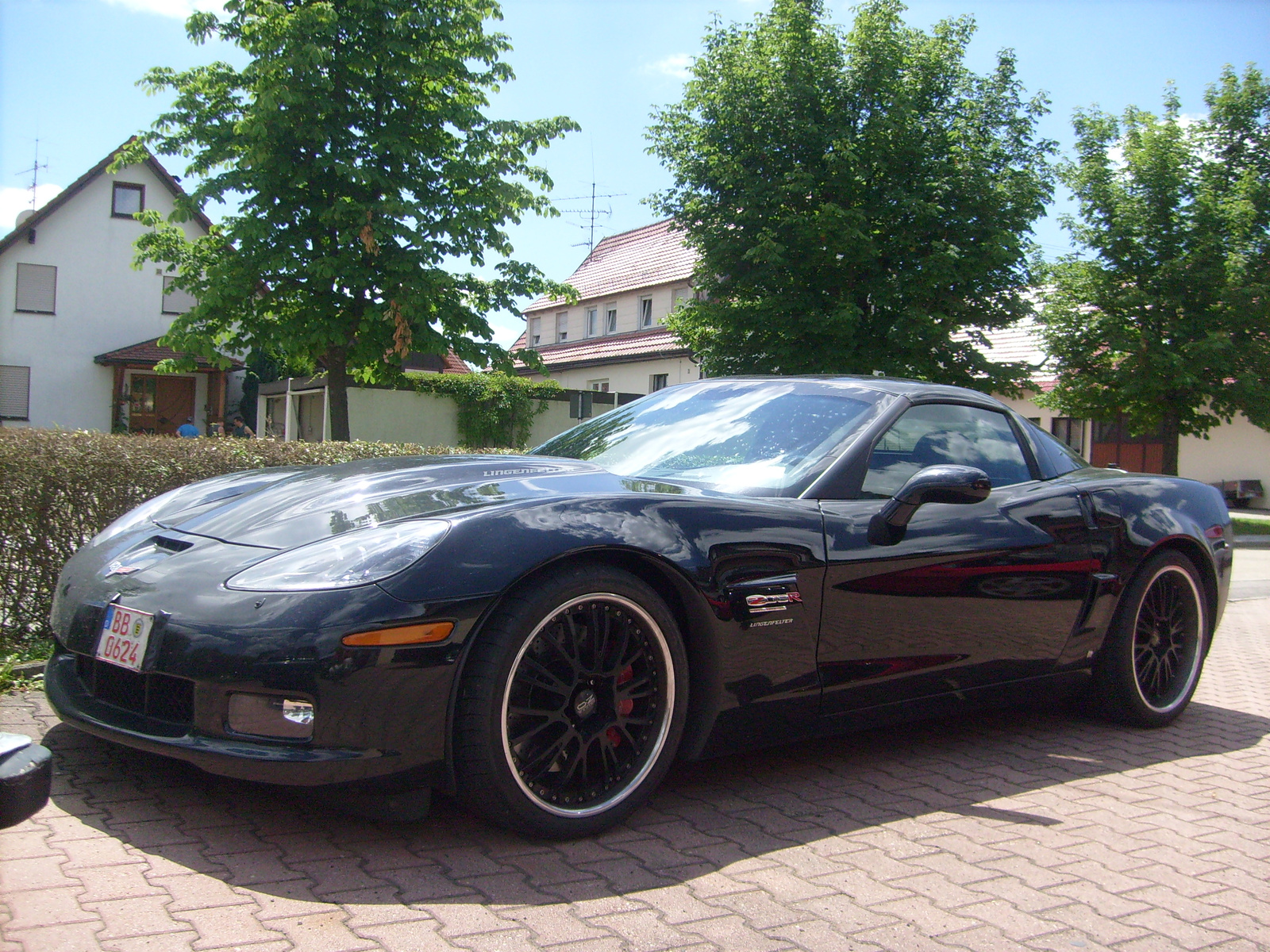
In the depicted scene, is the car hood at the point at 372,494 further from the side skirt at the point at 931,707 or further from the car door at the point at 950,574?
the side skirt at the point at 931,707

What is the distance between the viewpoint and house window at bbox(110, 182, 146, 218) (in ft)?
109

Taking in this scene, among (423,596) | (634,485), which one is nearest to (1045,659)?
(634,485)

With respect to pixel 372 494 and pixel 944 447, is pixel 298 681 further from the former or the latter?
pixel 944 447

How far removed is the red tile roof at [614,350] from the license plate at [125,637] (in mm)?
29360

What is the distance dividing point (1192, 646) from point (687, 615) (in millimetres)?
3004

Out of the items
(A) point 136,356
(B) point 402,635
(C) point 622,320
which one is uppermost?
(C) point 622,320

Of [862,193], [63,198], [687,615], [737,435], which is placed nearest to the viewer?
[687,615]

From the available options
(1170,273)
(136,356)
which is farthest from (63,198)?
(1170,273)

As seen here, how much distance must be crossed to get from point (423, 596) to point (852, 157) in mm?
17826

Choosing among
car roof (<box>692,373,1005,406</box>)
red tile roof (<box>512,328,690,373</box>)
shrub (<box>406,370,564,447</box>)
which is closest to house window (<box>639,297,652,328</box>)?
red tile roof (<box>512,328,690,373</box>)

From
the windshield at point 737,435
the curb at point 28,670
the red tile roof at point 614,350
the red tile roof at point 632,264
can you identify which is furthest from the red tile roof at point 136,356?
the windshield at point 737,435

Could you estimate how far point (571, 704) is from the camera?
2844mm

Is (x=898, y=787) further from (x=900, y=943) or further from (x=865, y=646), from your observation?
(x=900, y=943)

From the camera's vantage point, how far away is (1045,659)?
4133 millimetres
